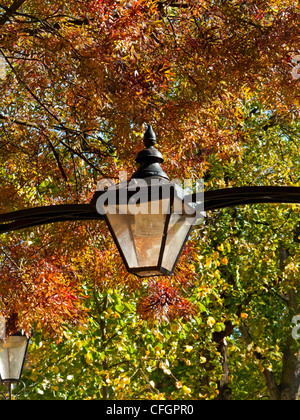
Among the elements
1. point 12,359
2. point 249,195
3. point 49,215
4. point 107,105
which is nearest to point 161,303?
point 107,105

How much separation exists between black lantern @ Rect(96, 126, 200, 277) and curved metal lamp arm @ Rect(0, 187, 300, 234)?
90mm

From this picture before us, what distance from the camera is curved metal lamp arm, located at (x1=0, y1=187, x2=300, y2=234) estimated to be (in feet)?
10.9

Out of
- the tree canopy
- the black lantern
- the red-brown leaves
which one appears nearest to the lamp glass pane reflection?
the black lantern

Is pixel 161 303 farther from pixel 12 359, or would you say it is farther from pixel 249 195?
pixel 249 195

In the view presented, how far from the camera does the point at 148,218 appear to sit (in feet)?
11.2

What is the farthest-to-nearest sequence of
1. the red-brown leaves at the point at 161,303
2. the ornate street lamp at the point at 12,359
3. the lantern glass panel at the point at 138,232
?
the ornate street lamp at the point at 12,359 < the red-brown leaves at the point at 161,303 < the lantern glass panel at the point at 138,232

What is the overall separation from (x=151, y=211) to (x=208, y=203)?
0.34m

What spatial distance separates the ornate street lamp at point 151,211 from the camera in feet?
11.0

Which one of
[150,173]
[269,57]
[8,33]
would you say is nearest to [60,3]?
[8,33]

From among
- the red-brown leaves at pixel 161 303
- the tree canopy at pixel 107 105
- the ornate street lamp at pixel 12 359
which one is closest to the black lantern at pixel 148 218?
the tree canopy at pixel 107 105

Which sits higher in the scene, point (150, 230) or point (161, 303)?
point (161, 303)

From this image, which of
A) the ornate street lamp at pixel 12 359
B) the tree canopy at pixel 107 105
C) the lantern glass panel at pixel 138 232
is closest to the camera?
the lantern glass panel at pixel 138 232

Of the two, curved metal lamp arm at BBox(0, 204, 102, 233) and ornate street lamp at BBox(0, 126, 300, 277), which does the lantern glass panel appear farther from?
curved metal lamp arm at BBox(0, 204, 102, 233)

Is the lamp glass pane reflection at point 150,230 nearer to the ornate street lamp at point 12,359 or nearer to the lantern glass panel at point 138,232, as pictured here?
the lantern glass panel at point 138,232
